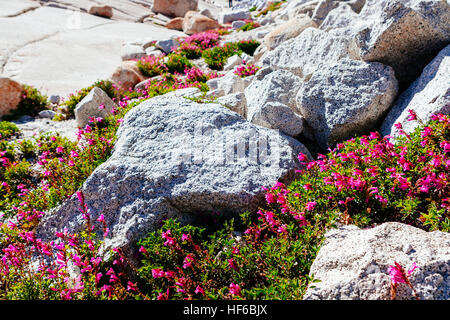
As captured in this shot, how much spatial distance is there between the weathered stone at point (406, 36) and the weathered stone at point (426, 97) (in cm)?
40

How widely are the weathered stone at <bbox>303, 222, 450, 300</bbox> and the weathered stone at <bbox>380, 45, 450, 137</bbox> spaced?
2.66 m

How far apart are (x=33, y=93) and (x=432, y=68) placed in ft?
39.3

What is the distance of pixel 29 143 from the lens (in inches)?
336

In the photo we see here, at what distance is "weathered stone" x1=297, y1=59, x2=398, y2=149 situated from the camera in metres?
6.21

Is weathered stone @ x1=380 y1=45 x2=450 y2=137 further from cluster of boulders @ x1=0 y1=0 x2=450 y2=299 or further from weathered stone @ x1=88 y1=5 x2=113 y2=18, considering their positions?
weathered stone @ x1=88 y1=5 x2=113 y2=18

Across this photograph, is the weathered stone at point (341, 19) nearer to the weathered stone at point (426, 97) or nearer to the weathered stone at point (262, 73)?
the weathered stone at point (262, 73)

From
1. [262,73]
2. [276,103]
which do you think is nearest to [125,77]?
[262,73]

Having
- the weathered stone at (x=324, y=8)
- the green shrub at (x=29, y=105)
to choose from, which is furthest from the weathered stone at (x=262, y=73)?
the green shrub at (x=29, y=105)

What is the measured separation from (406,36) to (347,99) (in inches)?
64.3

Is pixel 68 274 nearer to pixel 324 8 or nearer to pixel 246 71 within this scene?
pixel 246 71

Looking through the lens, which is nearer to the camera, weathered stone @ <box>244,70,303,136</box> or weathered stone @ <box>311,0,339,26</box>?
weathered stone @ <box>244,70,303,136</box>

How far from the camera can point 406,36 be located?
248 inches

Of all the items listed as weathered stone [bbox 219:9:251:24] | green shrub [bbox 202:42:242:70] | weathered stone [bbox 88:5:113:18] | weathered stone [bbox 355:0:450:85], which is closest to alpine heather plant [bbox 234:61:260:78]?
green shrub [bbox 202:42:242:70]

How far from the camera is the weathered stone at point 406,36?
616cm
